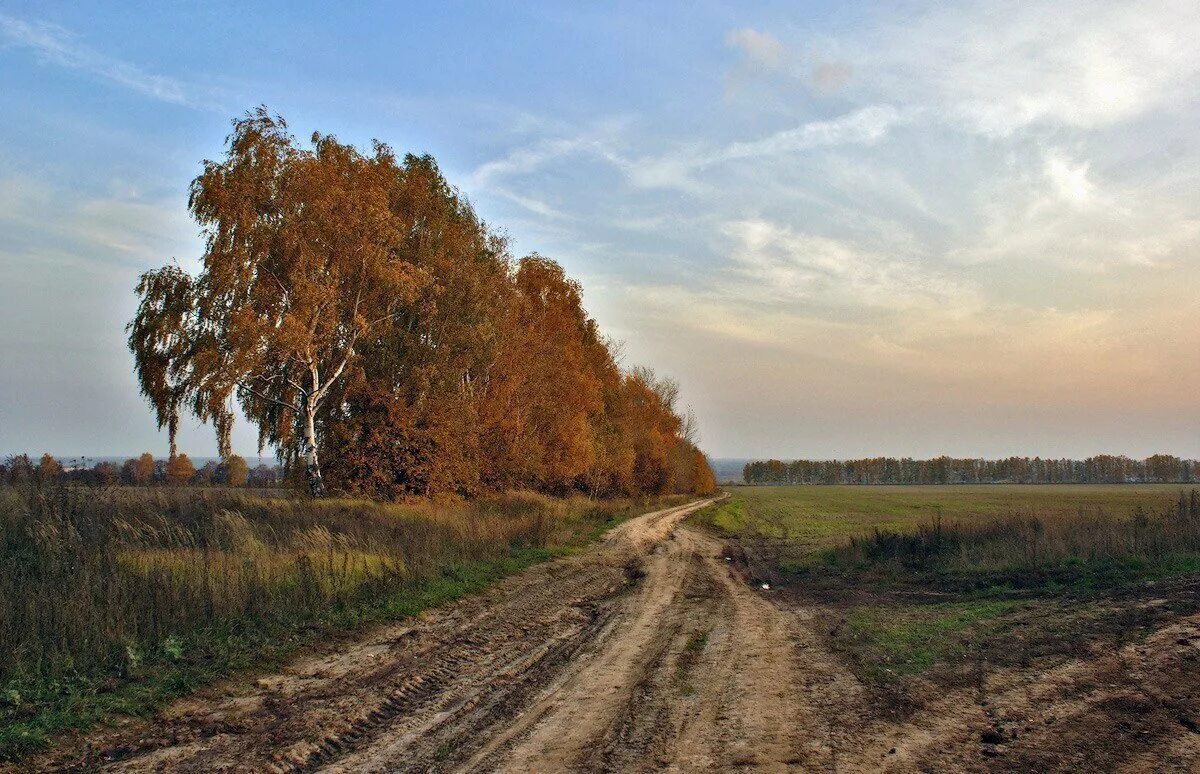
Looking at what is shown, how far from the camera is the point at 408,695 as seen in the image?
739cm

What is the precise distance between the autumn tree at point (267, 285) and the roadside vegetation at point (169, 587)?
554cm

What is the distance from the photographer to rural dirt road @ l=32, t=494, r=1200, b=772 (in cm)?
557

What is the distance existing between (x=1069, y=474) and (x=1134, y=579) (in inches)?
8464

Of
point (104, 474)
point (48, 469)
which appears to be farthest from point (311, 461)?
point (48, 469)

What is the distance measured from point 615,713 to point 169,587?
6.53 metres

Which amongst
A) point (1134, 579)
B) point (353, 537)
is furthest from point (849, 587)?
point (353, 537)

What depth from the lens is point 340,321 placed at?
25.6 m

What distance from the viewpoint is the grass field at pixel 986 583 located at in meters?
9.16

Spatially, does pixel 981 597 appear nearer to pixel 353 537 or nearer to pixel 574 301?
pixel 353 537

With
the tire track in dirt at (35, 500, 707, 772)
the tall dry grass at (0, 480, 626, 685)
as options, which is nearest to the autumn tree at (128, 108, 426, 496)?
the tall dry grass at (0, 480, 626, 685)

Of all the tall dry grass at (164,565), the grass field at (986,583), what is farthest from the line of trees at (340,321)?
the grass field at (986,583)

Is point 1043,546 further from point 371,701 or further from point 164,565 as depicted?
point 164,565

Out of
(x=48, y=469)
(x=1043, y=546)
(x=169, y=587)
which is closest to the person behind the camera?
(x=169, y=587)

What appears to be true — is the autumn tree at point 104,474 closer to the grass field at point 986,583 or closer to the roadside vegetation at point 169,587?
the roadside vegetation at point 169,587
